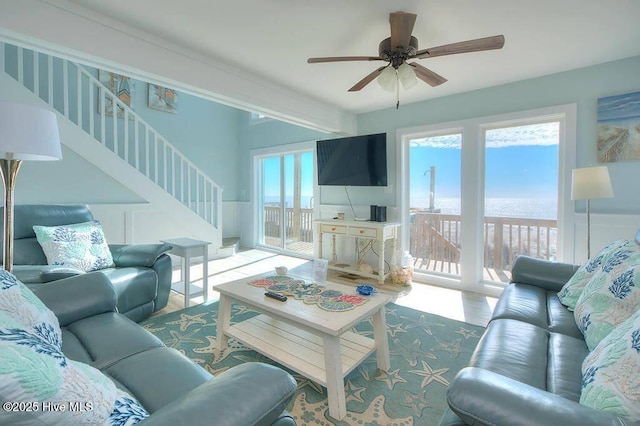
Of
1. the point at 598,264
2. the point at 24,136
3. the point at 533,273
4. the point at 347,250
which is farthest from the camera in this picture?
the point at 347,250

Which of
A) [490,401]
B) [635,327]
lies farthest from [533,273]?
[490,401]

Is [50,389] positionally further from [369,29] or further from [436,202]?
[436,202]

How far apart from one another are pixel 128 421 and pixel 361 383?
139 centimetres

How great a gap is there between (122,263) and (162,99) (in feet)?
12.3

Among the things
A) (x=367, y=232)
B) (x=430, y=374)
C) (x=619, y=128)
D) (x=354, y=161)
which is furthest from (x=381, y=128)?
(x=430, y=374)

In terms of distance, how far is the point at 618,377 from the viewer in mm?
816

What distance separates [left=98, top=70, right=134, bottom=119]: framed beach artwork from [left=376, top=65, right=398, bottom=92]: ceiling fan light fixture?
4.13 metres

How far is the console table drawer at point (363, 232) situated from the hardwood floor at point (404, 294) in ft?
2.04

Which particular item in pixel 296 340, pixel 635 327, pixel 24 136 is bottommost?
pixel 296 340

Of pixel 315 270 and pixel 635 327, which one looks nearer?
pixel 635 327

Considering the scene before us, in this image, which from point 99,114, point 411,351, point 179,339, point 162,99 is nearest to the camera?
point 411,351

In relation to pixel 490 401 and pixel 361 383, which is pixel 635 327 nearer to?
pixel 490 401

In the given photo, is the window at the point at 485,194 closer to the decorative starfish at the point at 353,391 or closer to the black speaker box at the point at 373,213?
the black speaker box at the point at 373,213

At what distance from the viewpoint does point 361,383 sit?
1760 mm
